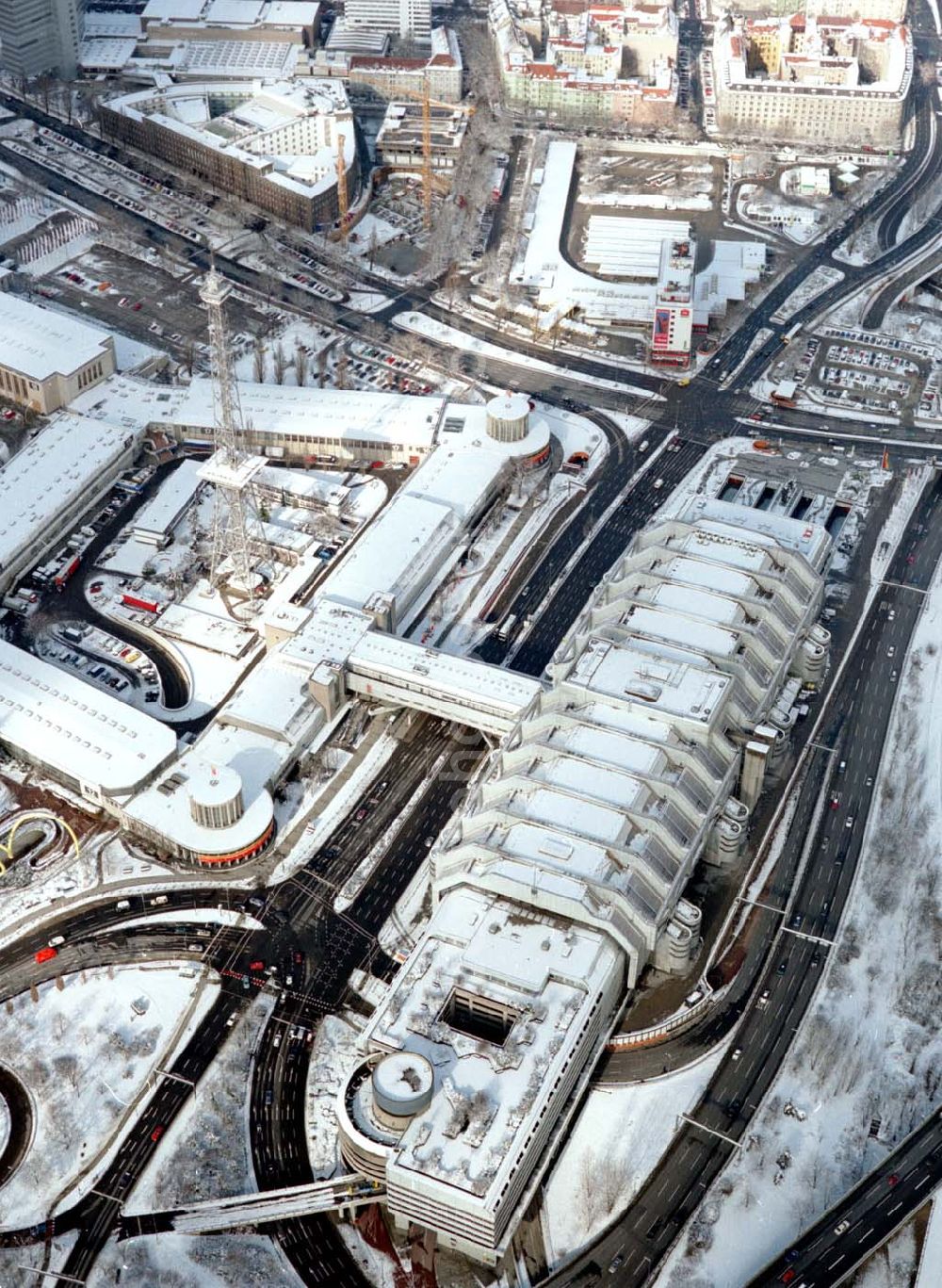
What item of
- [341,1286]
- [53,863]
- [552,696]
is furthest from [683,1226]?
[53,863]

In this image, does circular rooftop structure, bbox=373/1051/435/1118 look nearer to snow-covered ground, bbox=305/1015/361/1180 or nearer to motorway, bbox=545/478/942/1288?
snow-covered ground, bbox=305/1015/361/1180

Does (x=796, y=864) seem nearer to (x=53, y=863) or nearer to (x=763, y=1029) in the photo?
(x=763, y=1029)

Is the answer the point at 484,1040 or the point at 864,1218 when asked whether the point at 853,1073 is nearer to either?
the point at 864,1218

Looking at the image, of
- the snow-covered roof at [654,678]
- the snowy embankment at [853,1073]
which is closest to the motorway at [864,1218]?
the snowy embankment at [853,1073]

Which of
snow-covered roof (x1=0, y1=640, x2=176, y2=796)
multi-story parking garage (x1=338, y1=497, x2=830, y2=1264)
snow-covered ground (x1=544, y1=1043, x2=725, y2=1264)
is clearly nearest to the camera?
multi-story parking garage (x1=338, y1=497, x2=830, y2=1264)


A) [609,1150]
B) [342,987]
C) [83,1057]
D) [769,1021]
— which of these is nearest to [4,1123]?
[83,1057]

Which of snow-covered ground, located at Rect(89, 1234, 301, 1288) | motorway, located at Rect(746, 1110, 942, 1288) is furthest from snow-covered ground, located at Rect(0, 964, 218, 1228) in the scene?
motorway, located at Rect(746, 1110, 942, 1288)

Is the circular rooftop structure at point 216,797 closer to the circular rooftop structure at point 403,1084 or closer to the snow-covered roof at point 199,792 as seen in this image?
the snow-covered roof at point 199,792
